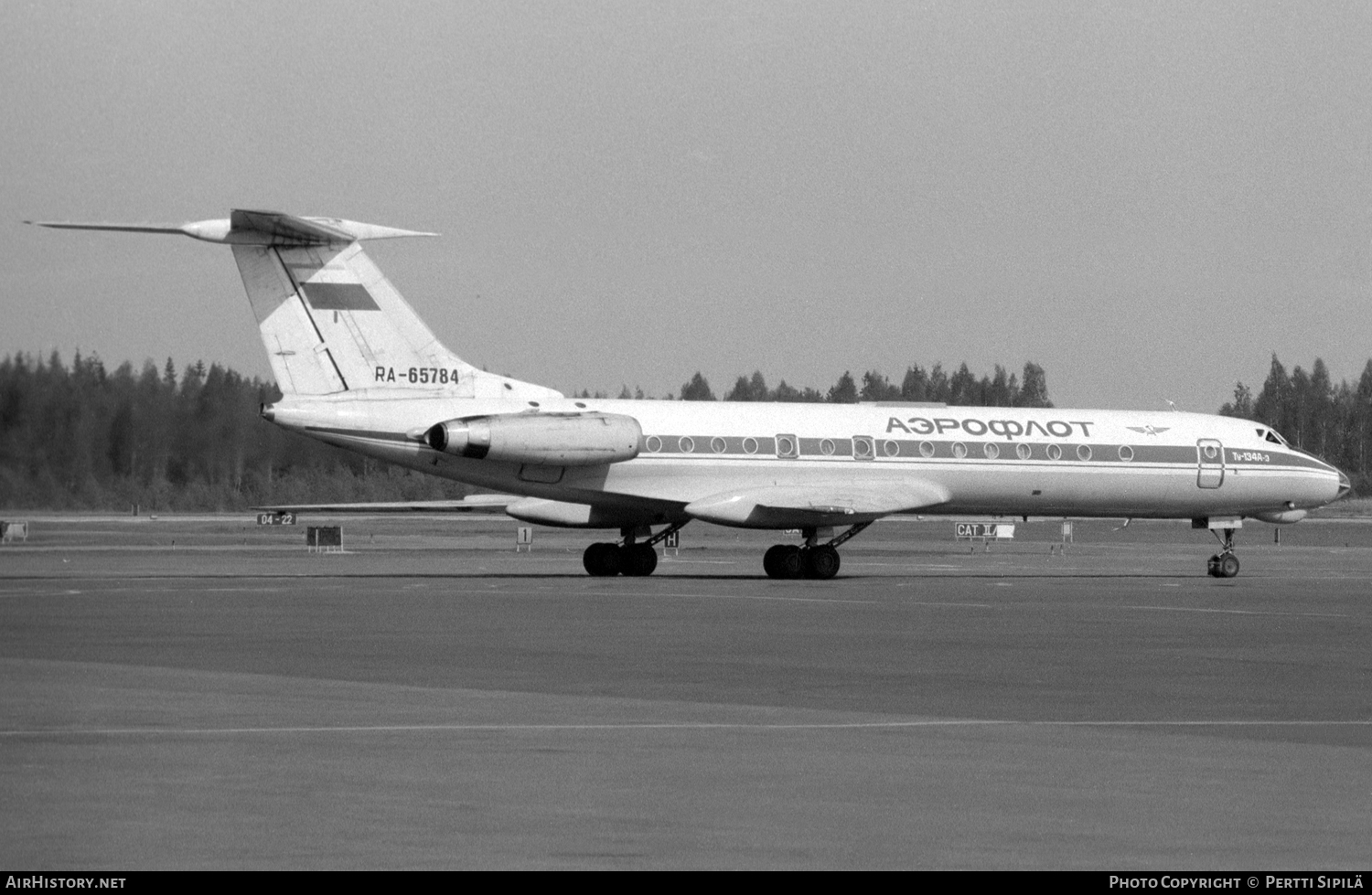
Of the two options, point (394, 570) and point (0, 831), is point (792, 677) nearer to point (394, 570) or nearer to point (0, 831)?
point (0, 831)

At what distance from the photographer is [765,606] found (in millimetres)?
26047

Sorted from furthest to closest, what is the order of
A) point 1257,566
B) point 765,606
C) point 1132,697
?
point 1257,566
point 765,606
point 1132,697

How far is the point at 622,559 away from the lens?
1438 inches

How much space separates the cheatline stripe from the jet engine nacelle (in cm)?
2103

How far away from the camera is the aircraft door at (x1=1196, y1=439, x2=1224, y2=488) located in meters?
40.4

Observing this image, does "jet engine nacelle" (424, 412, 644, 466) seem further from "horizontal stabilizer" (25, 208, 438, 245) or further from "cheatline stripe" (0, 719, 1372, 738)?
"cheatline stripe" (0, 719, 1372, 738)

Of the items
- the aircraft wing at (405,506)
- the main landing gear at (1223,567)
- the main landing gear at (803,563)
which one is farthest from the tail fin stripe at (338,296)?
the main landing gear at (1223,567)

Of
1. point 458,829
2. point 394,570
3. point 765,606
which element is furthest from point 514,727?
point 394,570

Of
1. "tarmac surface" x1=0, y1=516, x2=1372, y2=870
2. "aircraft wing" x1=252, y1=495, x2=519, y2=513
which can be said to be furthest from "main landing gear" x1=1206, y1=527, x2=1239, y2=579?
"aircraft wing" x1=252, y1=495, x2=519, y2=513

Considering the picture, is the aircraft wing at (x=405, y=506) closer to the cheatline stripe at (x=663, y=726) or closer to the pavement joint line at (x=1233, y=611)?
the pavement joint line at (x=1233, y=611)

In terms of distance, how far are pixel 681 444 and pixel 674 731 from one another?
23.7 m

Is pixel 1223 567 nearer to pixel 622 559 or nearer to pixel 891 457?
pixel 891 457
